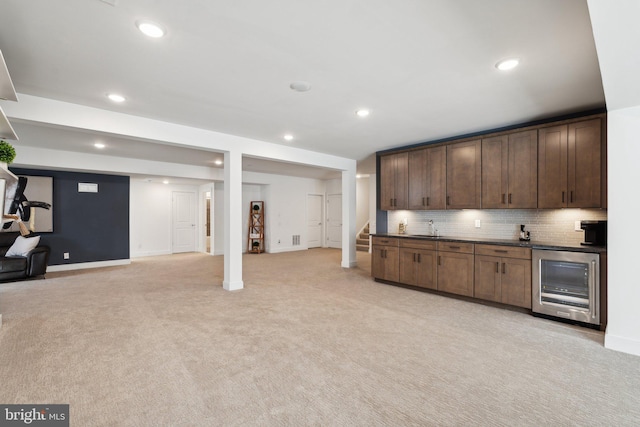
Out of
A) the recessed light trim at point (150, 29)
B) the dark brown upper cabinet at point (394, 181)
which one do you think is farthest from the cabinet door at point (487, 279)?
the recessed light trim at point (150, 29)

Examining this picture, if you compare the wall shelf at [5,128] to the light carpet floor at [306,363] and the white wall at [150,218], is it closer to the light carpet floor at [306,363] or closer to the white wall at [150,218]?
the light carpet floor at [306,363]

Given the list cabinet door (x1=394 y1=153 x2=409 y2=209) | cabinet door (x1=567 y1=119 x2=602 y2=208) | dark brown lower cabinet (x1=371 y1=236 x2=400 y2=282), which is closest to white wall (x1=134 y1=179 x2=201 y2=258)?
dark brown lower cabinet (x1=371 y1=236 x2=400 y2=282)

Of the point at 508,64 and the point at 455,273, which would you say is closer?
the point at 508,64

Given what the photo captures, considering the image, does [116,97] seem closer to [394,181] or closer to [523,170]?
[394,181]

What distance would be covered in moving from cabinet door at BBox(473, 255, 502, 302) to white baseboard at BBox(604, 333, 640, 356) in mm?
1186

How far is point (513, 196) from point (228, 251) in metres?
4.30

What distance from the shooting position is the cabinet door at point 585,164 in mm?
3568

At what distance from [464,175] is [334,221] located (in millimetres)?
6569

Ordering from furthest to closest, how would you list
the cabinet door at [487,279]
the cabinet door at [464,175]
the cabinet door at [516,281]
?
the cabinet door at [464,175], the cabinet door at [487,279], the cabinet door at [516,281]

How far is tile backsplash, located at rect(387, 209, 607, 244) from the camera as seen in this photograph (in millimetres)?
4051

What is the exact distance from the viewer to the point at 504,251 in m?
3.98

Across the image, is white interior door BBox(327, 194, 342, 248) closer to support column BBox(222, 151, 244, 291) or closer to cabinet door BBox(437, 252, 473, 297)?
support column BBox(222, 151, 244, 291)

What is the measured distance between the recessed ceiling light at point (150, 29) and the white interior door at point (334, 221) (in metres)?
8.79

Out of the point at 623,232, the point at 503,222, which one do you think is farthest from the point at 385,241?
the point at 623,232
